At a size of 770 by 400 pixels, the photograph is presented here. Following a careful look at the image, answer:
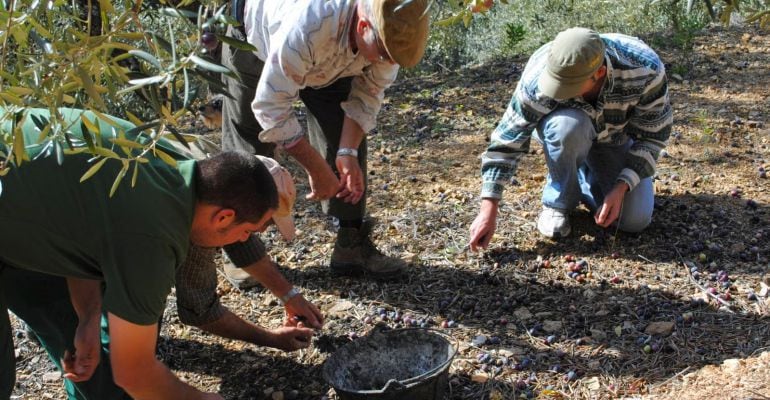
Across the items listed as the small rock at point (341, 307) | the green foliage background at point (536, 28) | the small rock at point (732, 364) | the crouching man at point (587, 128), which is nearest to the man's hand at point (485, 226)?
the crouching man at point (587, 128)

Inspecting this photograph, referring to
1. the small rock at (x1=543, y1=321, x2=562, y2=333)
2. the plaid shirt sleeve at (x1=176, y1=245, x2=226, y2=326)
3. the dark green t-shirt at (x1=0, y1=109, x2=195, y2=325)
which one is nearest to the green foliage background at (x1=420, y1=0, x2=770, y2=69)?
the small rock at (x1=543, y1=321, x2=562, y2=333)

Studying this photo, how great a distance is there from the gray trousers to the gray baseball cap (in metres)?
0.81

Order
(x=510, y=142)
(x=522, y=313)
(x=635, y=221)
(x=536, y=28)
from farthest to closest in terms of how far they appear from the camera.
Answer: (x=536, y=28), (x=635, y=221), (x=510, y=142), (x=522, y=313)

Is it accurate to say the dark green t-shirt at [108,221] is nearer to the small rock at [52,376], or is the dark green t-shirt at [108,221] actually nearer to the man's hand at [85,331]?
the man's hand at [85,331]

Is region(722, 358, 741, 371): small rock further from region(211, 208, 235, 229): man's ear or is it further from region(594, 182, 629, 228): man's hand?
region(211, 208, 235, 229): man's ear

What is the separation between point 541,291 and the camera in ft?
11.9

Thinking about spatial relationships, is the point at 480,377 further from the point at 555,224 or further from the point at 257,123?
the point at 257,123

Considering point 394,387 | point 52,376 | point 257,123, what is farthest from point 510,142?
point 52,376

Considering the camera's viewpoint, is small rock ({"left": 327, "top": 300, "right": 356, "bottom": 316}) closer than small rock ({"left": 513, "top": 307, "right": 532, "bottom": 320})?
No

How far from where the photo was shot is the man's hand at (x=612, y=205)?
3.69m

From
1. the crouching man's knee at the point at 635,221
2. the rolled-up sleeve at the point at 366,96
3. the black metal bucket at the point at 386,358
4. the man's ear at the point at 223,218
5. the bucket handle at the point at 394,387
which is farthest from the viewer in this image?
the crouching man's knee at the point at 635,221

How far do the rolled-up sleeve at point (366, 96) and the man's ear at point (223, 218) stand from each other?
103 cm

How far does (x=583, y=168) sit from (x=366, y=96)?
1.31 metres

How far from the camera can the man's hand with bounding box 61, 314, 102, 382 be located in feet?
8.77
